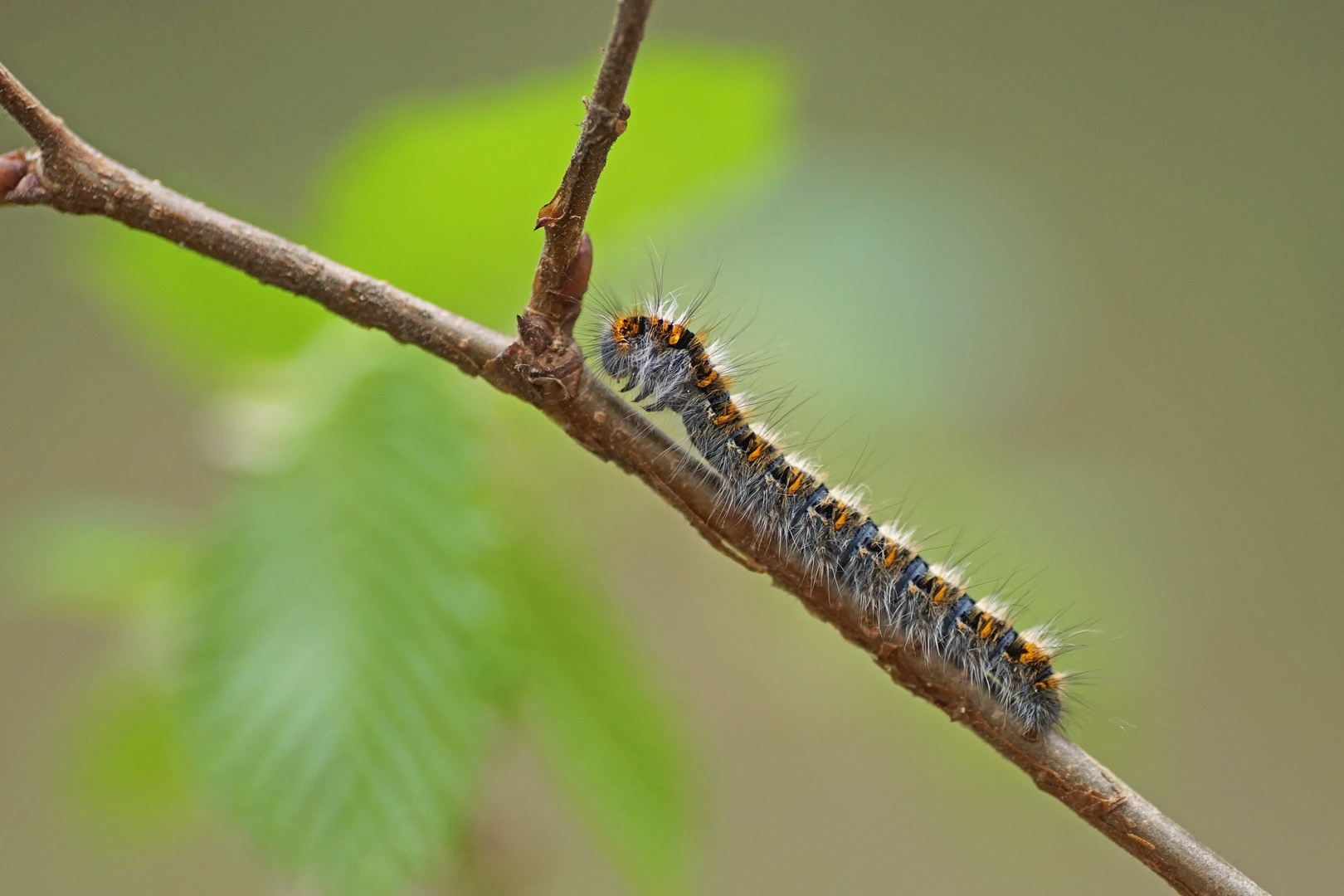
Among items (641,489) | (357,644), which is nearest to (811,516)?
(357,644)

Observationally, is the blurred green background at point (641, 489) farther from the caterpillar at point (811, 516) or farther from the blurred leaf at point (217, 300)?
the caterpillar at point (811, 516)

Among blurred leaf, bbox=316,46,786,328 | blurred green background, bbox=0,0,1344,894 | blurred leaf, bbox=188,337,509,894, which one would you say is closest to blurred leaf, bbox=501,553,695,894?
blurred green background, bbox=0,0,1344,894

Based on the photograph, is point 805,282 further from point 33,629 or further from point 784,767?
point 33,629

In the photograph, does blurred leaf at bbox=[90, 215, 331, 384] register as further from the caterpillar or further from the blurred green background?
the caterpillar

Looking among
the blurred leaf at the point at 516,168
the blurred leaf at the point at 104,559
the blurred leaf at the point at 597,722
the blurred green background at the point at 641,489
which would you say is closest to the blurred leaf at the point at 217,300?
the blurred green background at the point at 641,489

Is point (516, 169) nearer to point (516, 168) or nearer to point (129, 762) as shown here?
point (516, 168)

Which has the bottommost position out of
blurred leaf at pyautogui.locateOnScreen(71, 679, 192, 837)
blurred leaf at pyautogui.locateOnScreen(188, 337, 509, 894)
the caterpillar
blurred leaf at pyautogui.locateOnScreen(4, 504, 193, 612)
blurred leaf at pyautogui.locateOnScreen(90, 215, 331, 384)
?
blurred leaf at pyautogui.locateOnScreen(71, 679, 192, 837)
